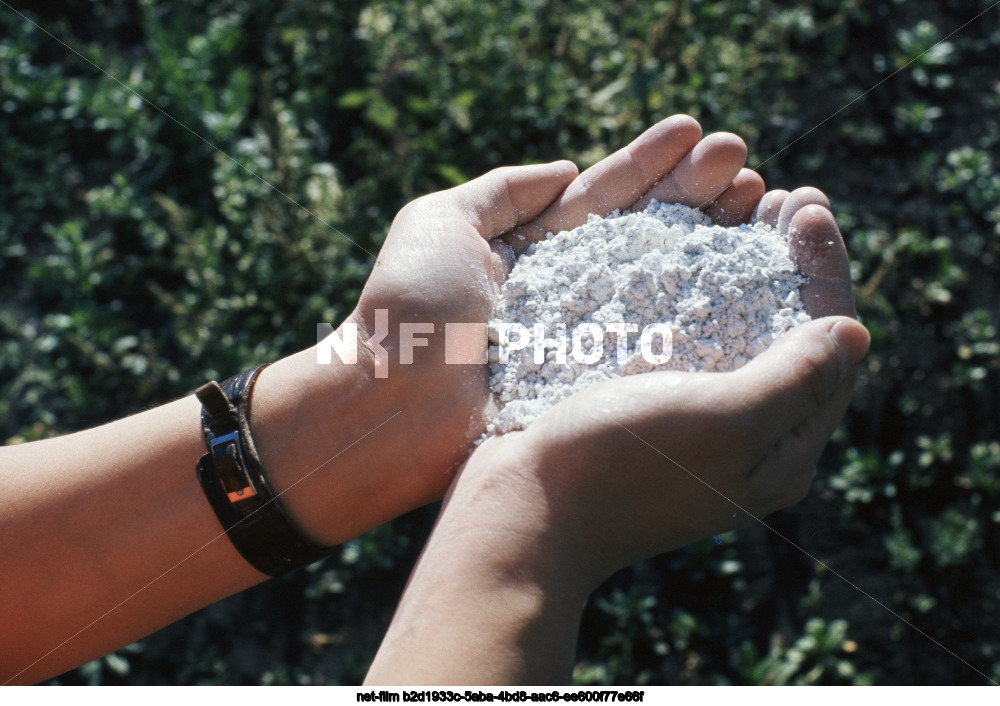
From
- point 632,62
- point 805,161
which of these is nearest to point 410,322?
point 632,62

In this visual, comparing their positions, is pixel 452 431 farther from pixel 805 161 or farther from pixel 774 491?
pixel 805 161

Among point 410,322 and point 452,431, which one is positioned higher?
point 410,322

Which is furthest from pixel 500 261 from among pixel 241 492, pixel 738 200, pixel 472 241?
pixel 241 492

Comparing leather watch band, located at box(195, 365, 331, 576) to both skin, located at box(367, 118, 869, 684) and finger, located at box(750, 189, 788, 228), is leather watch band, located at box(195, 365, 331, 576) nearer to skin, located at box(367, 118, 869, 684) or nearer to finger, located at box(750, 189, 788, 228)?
skin, located at box(367, 118, 869, 684)

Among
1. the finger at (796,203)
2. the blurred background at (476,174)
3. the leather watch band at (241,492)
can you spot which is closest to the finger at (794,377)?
the finger at (796,203)

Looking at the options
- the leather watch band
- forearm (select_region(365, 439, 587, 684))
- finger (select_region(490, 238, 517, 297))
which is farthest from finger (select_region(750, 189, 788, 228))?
the leather watch band

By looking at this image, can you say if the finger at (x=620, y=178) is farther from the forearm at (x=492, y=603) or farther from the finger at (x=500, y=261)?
the forearm at (x=492, y=603)

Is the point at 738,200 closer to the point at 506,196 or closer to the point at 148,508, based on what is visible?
the point at 506,196
